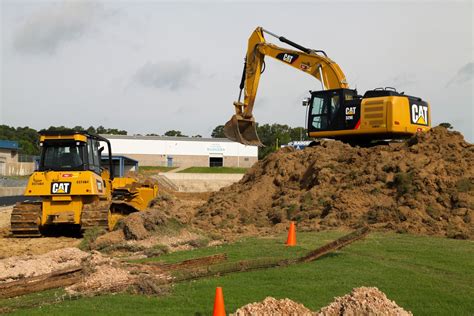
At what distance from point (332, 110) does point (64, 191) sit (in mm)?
11819

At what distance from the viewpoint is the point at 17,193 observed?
45.7 meters

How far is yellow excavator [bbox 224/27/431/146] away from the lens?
22.4m

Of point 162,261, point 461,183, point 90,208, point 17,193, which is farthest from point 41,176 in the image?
point 17,193

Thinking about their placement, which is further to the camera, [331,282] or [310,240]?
[310,240]

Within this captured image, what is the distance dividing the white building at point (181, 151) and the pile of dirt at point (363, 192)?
192 ft

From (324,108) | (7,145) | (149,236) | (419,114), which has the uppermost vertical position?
(7,145)

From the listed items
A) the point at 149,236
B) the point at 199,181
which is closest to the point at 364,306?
the point at 149,236

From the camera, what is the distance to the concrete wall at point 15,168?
68.3m

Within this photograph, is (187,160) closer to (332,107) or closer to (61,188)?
(332,107)

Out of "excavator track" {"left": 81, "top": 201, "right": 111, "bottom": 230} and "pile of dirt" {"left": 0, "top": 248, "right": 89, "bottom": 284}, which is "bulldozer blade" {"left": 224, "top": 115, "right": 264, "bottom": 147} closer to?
"excavator track" {"left": 81, "top": 201, "right": 111, "bottom": 230}

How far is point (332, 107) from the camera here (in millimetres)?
23953

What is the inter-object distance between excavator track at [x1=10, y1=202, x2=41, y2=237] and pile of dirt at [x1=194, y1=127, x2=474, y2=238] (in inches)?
208

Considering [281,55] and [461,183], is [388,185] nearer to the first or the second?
[461,183]

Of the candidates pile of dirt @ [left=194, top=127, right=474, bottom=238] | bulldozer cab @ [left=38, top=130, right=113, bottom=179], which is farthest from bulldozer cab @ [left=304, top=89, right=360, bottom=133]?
bulldozer cab @ [left=38, top=130, right=113, bottom=179]
